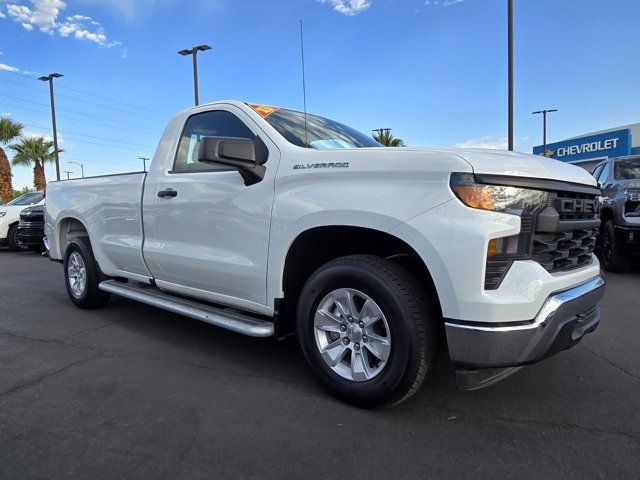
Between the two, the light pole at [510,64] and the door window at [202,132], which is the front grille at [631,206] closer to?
the door window at [202,132]

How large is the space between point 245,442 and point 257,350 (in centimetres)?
147

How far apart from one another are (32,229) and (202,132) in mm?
8923

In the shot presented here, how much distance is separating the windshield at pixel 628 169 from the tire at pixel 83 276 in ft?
25.3

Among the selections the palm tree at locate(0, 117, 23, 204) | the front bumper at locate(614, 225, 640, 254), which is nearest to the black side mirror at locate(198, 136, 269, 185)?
the front bumper at locate(614, 225, 640, 254)

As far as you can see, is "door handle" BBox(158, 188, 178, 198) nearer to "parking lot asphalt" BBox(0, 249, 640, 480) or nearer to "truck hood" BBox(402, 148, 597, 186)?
"parking lot asphalt" BBox(0, 249, 640, 480)

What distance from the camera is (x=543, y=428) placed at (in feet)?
8.52

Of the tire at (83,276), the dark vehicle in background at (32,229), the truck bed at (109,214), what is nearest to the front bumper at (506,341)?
the truck bed at (109,214)

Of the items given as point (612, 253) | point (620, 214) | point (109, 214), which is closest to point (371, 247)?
point (109, 214)

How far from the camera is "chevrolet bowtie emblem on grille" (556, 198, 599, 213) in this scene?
263 centimetres

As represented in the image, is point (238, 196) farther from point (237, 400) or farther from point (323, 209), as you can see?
point (237, 400)

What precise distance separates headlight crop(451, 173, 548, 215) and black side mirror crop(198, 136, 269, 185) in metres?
1.38

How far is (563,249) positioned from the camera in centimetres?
269

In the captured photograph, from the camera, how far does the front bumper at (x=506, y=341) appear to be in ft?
7.57

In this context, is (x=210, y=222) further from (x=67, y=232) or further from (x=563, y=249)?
(x=67, y=232)
